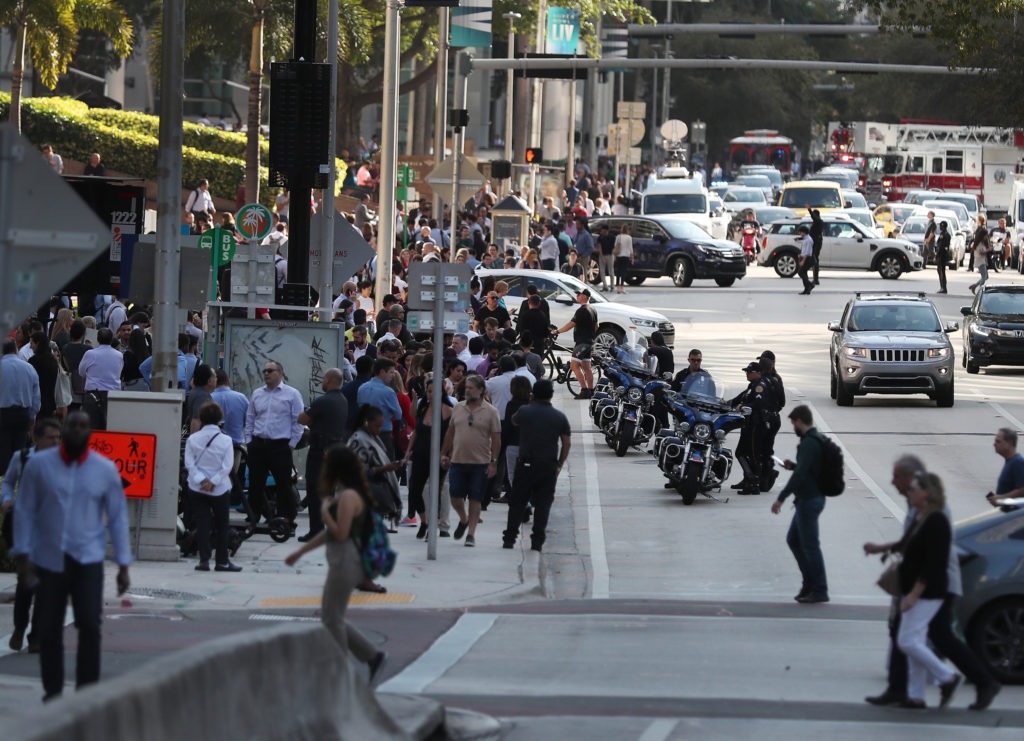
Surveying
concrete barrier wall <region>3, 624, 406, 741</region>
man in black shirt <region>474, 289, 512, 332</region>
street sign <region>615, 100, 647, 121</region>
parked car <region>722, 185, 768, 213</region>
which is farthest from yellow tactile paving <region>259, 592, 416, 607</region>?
parked car <region>722, 185, 768, 213</region>

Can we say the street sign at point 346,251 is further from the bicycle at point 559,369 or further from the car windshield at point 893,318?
the car windshield at point 893,318

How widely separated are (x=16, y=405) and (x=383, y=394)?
3.74 meters

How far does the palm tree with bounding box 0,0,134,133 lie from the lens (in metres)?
43.1

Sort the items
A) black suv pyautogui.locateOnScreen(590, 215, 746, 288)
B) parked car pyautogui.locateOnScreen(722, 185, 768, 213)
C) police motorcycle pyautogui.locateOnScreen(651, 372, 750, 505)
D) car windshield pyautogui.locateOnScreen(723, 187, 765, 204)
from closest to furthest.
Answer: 1. police motorcycle pyautogui.locateOnScreen(651, 372, 750, 505)
2. black suv pyautogui.locateOnScreen(590, 215, 746, 288)
3. parked car pyautogui.locateOnScreen(722, 185, 768, 213)
4. car windshield pyautogui.locateOnScreen(723, 187, 765, 204)

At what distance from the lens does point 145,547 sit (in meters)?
16.4

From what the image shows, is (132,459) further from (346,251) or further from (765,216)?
(765,216)

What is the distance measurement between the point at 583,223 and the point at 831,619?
1336 inches

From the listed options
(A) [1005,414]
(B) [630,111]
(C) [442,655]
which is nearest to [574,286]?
(A) [1005,414]

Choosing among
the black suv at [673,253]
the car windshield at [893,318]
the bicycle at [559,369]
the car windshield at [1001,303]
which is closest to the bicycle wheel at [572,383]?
the bicycle at [559,369]

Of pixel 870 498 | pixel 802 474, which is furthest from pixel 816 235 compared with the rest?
pixel 802 474

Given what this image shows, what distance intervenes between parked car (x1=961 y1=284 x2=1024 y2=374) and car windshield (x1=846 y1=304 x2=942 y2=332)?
3191 mm

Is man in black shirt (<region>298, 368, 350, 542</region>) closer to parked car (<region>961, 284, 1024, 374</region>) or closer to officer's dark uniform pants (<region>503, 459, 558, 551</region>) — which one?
officer's dark uniform pants (<region>503, 459, 558, 551</region>)

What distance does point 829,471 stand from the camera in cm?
1520

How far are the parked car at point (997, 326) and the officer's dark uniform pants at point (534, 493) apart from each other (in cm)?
1679
